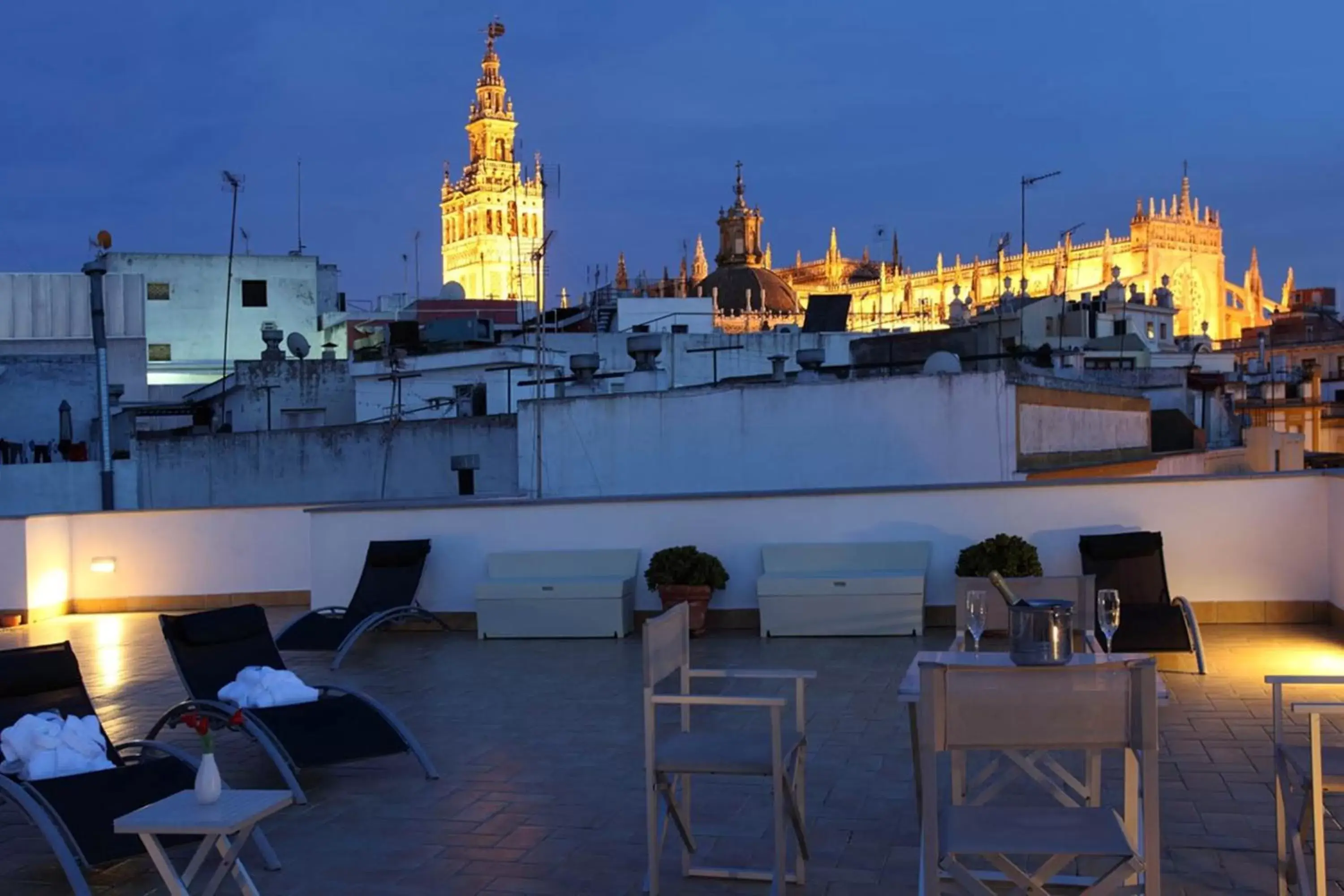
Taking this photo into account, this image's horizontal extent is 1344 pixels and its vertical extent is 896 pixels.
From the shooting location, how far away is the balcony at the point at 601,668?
4859mm

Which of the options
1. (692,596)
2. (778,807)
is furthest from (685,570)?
(778,807)

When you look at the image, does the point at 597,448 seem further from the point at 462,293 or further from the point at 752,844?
the point at 462,293

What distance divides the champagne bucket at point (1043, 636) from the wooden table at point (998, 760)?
0.17ft

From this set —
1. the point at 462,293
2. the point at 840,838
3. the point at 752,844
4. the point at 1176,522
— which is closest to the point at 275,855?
the point at 752,844

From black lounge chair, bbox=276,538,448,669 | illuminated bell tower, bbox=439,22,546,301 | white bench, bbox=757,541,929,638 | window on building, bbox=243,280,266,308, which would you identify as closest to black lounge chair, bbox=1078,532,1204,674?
white bench, bbox=757,541,929,638

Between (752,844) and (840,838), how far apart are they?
328 mm

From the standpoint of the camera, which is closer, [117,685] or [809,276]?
[117,685]

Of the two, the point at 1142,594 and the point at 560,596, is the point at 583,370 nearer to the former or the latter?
the point at 560,596

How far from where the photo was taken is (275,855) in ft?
15.9

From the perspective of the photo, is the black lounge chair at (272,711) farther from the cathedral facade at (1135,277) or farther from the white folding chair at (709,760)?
the cathedral facade at (1135,277)

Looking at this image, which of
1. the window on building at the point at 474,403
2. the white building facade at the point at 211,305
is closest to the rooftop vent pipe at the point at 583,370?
the window on building at the point at 474,403

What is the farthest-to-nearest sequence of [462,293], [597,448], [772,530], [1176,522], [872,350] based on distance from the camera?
[462,293]
[872,350]
[597,448]
[772,530]
[1176,522]

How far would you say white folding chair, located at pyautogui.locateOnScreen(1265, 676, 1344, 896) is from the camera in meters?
3.75

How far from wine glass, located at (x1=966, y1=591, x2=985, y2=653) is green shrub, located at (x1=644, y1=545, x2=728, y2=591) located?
17.0ft
